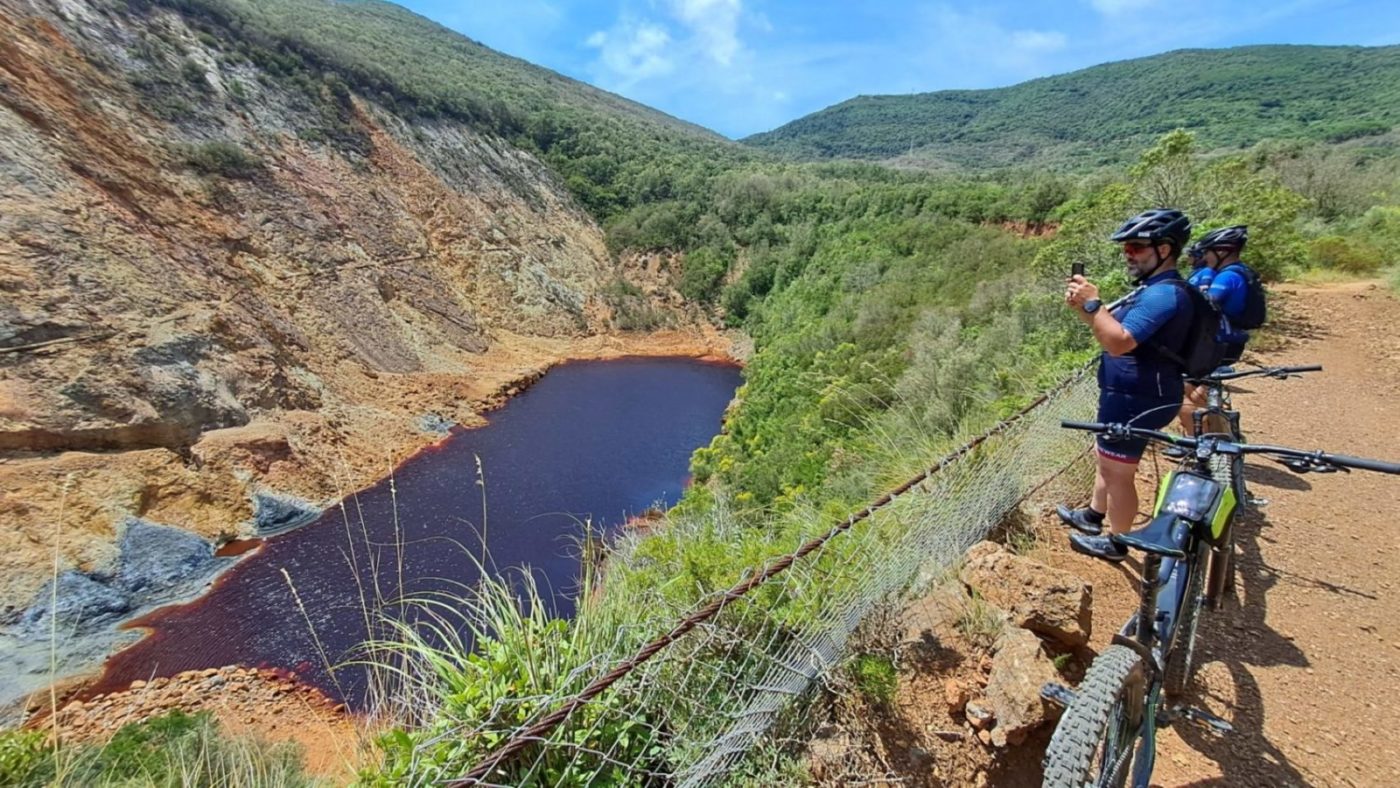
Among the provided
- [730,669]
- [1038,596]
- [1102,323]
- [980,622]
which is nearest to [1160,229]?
[1102,323]

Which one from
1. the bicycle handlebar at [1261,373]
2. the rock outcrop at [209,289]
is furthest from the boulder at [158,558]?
the bicycle handlebar at [1261,373]

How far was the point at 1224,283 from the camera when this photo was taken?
3.85 metres

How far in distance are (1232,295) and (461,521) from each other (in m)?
11.2

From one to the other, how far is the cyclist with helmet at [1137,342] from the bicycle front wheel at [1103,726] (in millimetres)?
518

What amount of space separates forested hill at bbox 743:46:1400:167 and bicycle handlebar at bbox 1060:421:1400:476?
57.8 m

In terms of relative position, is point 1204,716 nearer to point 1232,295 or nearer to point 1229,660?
point 1229,660

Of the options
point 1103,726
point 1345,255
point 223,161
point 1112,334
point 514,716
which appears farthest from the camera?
point 223,161

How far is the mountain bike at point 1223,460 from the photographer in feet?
8.76

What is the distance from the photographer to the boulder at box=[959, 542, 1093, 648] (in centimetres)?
261

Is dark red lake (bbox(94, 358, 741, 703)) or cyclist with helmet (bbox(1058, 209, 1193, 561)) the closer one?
cyclist with helmet (bbox(1058, 209, 1193, 561))

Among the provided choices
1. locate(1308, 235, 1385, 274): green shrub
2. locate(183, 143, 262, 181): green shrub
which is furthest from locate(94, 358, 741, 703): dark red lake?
locate(1308, 235, 1385, 274): green shrub

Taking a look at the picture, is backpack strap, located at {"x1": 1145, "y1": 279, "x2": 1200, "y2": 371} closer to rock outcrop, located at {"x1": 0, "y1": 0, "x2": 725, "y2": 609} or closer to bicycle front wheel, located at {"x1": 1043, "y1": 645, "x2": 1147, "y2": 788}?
bicycle front wheel, located at {"x1": 1043, "y1": 645, "x2": 1147, "y2": 788}

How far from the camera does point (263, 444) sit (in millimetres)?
13531

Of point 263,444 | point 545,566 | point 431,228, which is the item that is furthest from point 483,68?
point 545,566
